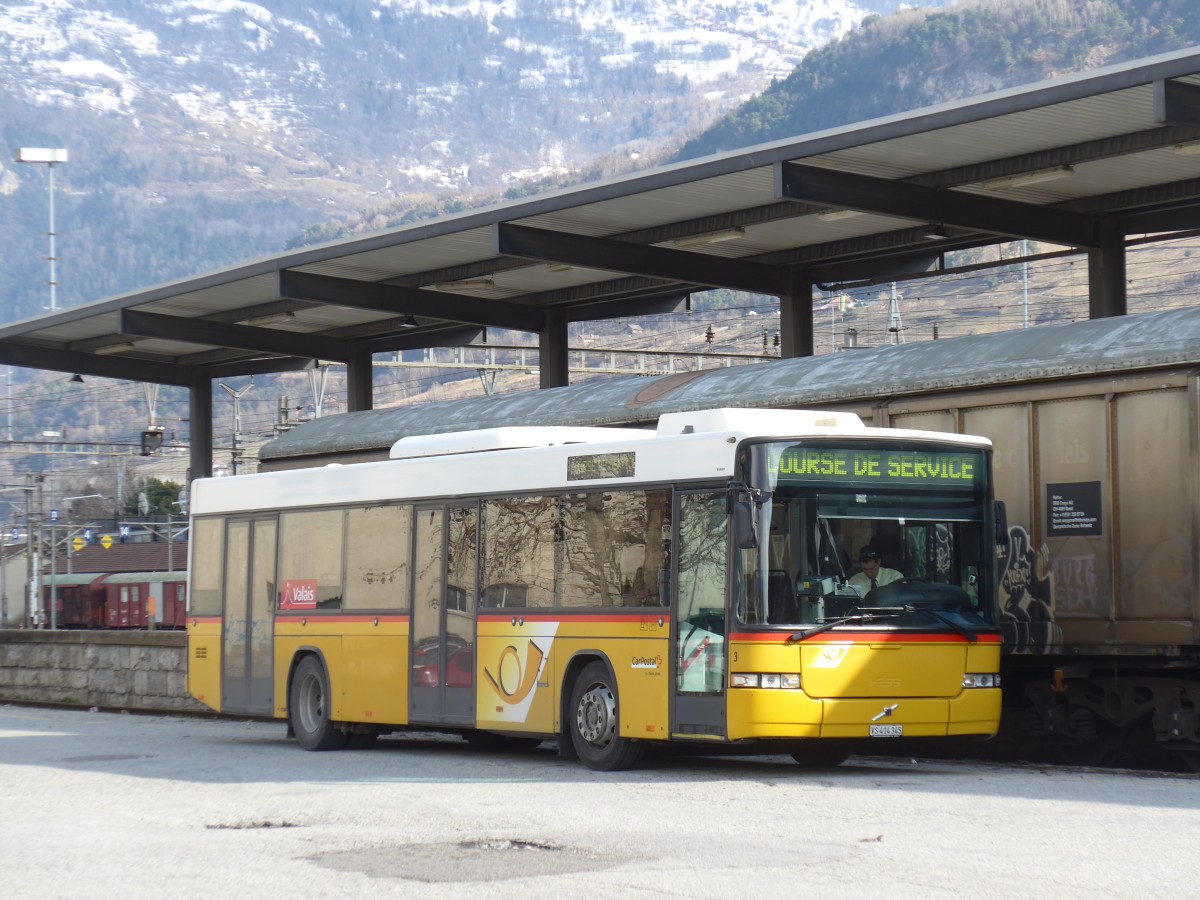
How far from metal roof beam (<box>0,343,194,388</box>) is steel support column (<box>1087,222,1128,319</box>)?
1926 cm

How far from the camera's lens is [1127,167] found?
1986 centimetres

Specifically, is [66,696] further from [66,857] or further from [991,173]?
[66,857]

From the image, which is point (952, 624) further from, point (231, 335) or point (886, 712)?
point (231, 335)

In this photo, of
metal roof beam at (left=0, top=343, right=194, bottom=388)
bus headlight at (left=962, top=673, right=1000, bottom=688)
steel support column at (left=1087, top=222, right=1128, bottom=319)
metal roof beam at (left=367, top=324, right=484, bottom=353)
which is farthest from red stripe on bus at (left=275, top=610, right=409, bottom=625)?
metal roof beam at (left=0, top=343, right=194, bottom=388)

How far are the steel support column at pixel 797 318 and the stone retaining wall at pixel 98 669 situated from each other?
9884 mm

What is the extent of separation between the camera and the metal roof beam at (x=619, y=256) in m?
23.3

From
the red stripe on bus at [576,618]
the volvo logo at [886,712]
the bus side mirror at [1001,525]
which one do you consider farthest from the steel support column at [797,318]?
the volvo logo at [886,712]

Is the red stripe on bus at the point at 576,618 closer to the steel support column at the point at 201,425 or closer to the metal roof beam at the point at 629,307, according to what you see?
the metal roof beam at the point at 629,307

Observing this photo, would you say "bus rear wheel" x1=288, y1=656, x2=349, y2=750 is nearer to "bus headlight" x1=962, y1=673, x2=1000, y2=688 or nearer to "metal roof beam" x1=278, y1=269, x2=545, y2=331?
"bus headlight" x1=962, y1=673, x2=1000, y2=688

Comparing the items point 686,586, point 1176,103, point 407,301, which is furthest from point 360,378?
point 686,586

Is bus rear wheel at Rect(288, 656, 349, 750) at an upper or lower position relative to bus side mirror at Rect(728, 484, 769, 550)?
lower

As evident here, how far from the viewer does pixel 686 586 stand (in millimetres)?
13789

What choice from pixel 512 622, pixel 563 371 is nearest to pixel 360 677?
pixel 512 622

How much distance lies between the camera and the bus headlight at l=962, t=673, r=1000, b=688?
45.7 ft
